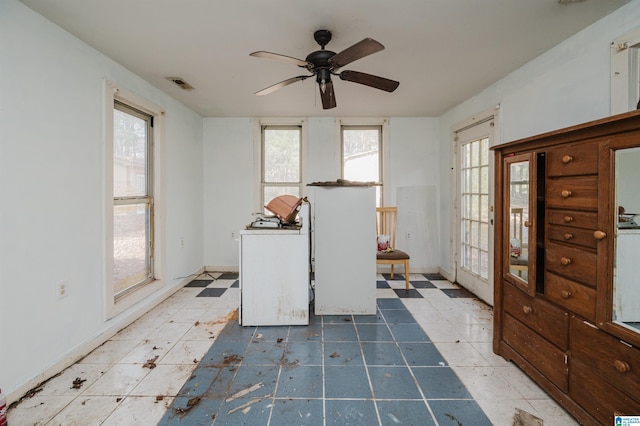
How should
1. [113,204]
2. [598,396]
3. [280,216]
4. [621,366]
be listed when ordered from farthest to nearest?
[280,216], [113,204], [598,396], [621,366]

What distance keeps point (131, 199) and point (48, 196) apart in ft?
3.67

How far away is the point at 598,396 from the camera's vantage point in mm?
1462

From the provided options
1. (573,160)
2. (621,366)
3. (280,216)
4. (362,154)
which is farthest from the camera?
(362,154)

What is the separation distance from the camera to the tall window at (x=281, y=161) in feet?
15.8

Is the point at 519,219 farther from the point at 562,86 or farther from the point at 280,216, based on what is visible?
the point at 280,216

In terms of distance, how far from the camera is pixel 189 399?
6.02 feet

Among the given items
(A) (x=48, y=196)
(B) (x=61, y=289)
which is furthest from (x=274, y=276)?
(A) (x=48, y=196)

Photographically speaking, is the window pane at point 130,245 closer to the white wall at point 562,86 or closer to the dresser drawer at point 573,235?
the dresser drawer at point 573,235

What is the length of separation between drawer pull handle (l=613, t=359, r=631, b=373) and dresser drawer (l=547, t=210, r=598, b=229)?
0.62m

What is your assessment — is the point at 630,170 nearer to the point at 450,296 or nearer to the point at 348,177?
the point at 450,296

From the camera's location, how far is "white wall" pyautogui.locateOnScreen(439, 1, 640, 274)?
2.07 m

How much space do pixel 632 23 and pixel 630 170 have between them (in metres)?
1.31

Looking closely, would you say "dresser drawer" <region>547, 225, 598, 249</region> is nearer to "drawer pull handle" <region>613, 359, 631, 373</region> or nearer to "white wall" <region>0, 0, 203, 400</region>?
"drawer pull handle" <region>613, 359, 631, 373</region>

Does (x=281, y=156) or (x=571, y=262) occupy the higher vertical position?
(x=281, y=156)
